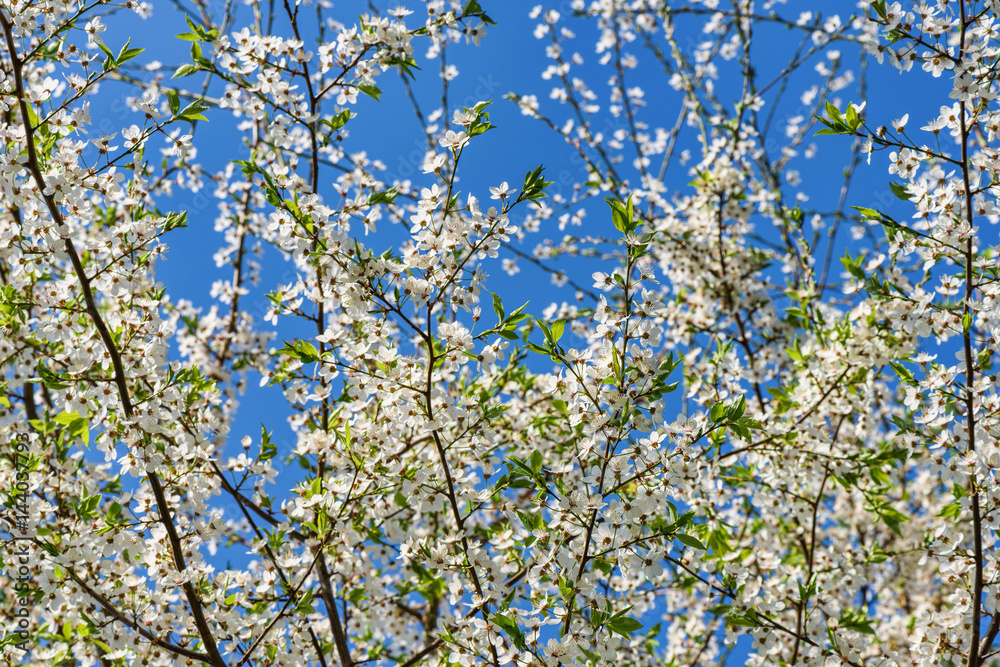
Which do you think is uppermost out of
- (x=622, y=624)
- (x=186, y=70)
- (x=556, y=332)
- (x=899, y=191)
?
(x=186, y=70)

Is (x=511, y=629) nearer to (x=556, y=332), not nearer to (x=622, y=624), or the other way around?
(x=622, y=624)

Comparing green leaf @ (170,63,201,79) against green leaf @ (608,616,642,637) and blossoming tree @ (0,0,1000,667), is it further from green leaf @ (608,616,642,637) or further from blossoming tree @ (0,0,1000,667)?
green leaf @ (608,616,642,637)

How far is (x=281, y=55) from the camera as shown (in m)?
3.64

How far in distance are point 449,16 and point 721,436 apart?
103 inches

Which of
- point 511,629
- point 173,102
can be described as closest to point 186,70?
point 173,102

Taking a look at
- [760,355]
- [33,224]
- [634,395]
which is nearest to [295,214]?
[33,224]

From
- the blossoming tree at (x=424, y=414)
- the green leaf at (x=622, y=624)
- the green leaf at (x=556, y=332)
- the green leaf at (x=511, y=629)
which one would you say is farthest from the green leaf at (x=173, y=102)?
the green leaf at (x=622, y=624)

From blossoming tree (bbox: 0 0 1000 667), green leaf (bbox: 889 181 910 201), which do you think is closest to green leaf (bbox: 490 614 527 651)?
blossoming tree (bbox: 0 0 1000 667)

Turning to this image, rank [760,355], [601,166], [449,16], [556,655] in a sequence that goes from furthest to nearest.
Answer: [601,166] < [760,355] < [449,16] < [556,655]

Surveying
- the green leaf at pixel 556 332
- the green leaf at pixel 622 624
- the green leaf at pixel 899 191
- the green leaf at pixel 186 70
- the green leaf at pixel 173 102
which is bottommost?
the green leaf at pixel 622 624

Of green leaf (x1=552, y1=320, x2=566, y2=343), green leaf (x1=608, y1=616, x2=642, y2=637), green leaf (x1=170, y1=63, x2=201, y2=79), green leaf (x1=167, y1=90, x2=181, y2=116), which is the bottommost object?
green leaf (x1=608, y1=616, x2=642, y2=637)

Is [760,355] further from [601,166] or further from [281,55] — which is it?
[281,55]

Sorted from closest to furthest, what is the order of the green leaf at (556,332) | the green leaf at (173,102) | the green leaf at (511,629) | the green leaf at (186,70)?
the green leaf at (511,629) → the green leaf at (556,332) → the green leaf at (173,102) → the green leaf at (186,70)

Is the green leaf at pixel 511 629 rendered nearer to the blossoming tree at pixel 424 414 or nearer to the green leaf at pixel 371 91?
the blossoming tree at pixel 424 414
